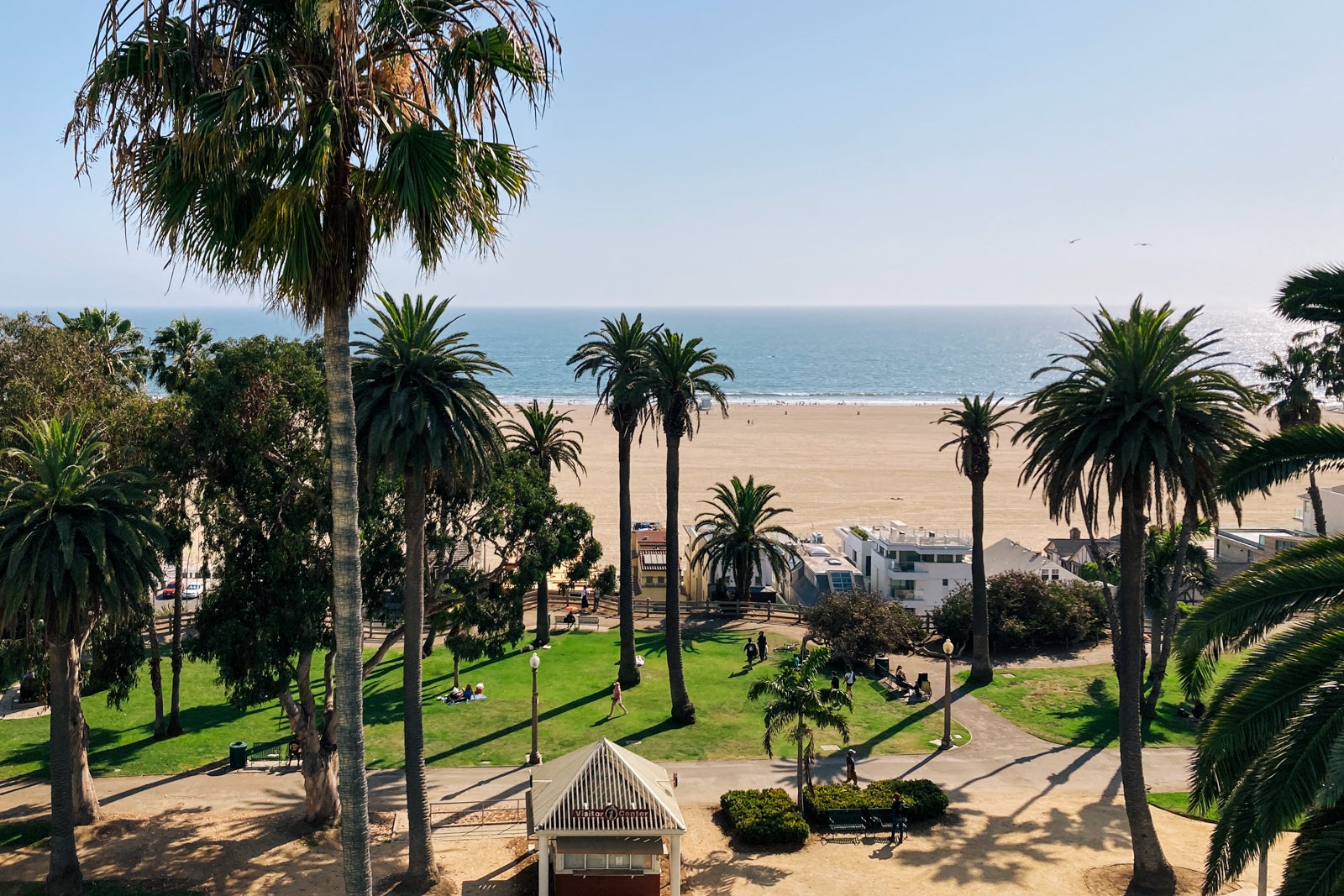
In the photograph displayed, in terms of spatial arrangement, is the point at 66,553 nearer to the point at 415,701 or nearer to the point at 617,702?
the point at 415,701

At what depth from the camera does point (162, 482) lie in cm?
2073

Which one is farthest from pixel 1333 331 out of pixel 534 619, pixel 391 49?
pixel 391 49

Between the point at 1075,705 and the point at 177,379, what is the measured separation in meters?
30.9

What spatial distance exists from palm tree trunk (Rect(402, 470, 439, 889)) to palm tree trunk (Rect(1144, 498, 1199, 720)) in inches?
848

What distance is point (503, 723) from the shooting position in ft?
101

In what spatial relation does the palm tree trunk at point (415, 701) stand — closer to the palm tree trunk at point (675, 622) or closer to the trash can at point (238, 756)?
the trash can at point (238, 756)

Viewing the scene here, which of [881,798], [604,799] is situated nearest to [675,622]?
[881,798]

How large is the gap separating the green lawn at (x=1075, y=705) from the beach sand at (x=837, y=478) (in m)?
13.8

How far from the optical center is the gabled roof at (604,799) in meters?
19.8

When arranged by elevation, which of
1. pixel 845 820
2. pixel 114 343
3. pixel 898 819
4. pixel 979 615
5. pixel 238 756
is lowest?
pixel 845 820

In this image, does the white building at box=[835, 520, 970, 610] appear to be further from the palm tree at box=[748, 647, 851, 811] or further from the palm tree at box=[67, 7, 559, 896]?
the palm tree at box=[67, 7, 559, 896]

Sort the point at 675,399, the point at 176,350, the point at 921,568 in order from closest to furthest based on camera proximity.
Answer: the point at 675,399, the point at 176,350, the point at 921,568

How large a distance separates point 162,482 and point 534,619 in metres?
22.4

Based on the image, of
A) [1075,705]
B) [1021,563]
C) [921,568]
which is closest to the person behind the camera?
[1075,705]
